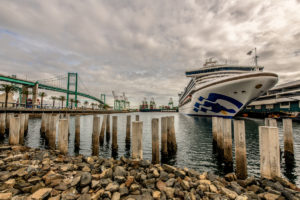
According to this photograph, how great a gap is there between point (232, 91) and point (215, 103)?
4945 mm

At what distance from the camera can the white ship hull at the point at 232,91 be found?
2250 cm

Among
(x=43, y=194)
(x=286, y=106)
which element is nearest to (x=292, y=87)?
(x=286, y=106)

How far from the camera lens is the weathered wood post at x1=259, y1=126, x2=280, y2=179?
4945 millimetres

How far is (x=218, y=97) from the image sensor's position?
2758 centimetres

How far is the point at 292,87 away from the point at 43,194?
3006 inches

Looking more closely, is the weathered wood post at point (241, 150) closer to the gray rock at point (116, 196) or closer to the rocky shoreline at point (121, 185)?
the rocky shoreline at point (121, 185)

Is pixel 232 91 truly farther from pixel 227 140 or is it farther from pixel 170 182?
pixel 170 182

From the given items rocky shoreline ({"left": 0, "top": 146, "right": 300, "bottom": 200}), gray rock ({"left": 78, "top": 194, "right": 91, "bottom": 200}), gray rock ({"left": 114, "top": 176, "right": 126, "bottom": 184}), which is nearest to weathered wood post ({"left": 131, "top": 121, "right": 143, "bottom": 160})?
rocky shoreline ({"left": 0, "top": 146, "right": 300, "bottom": 200})

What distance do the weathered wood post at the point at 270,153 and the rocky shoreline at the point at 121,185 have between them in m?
Result: 0.27

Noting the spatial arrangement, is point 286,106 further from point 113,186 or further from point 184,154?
point 113,186

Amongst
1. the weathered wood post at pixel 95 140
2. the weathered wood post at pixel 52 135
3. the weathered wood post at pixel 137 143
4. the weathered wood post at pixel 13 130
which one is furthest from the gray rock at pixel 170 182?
the weathered wood post at pixel 13 130

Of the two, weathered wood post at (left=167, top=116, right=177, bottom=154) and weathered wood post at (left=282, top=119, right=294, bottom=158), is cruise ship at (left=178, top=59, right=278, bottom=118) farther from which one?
weathered wood post at (left=167, top=116, right=177, bottom=154)

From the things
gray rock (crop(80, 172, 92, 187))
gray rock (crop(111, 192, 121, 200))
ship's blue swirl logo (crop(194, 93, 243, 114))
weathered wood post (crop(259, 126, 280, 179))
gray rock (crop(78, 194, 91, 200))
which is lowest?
gray rock (crop(111, 192, 121, 200))

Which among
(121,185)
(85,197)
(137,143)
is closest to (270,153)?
(137,143)
